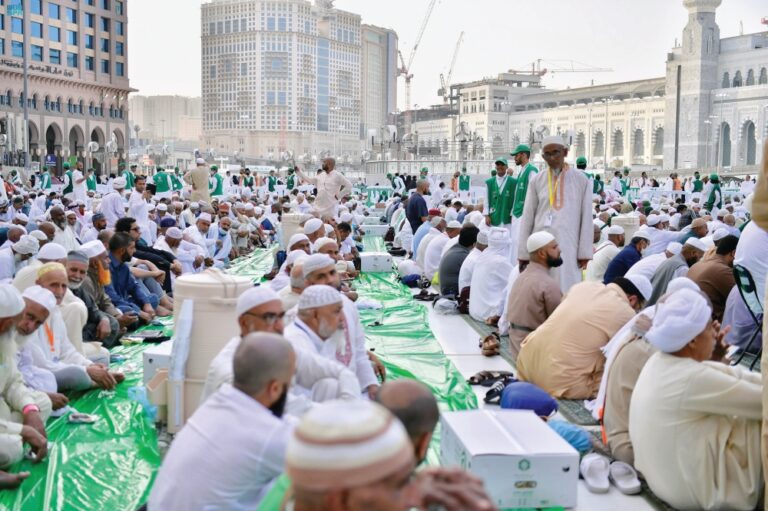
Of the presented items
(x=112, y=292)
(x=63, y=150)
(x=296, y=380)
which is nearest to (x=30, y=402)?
(x=296, y=380)

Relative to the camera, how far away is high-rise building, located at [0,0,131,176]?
37.3 m

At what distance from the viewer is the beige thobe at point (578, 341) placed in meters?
4.16

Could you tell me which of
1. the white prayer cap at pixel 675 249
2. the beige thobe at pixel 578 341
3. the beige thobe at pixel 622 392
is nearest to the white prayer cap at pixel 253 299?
the beige thobe at pixel 622 392

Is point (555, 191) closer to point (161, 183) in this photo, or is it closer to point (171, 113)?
point (161, 183)

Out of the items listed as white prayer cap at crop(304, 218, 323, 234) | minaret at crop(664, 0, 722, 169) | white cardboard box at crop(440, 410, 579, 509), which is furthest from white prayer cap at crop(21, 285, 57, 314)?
minaret at crop(664, 0, 722, 169)

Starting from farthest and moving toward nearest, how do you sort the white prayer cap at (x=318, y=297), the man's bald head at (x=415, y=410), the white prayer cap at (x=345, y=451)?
1. the white prayer cap at (x=318, y=297)
2. the man's bald head at (x=415, y=410)
3. the white prayer cap at (x=345, y=451)

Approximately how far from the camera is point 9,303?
3.27 meters

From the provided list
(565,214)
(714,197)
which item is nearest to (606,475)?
(565,214)

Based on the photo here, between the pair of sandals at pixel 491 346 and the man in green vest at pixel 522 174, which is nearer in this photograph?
the pair of sandals at pixel 491 346

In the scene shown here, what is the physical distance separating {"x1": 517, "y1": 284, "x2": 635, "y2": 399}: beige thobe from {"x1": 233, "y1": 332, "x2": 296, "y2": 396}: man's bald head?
2.34 metres

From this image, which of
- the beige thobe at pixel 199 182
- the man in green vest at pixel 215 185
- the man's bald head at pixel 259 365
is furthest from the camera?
the man in green vest at pixel 215 185

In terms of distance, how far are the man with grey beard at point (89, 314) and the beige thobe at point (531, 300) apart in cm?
243

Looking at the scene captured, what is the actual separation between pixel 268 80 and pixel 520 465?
3292 inches

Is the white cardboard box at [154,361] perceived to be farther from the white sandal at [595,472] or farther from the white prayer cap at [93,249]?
the white sandal at [595,472]
